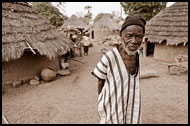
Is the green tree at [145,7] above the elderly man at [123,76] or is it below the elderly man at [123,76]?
above

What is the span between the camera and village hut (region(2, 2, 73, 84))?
493cm

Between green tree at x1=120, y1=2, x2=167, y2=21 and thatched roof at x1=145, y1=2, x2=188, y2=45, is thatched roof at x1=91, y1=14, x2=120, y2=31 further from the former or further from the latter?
thatched roof at x1=145, y1=2, x2=188, y2=45

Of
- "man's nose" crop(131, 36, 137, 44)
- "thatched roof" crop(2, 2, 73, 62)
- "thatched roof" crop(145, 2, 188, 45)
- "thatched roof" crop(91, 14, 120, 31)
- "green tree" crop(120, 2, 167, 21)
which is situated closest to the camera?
"man's nose" crop(131, 36, 137, 44)

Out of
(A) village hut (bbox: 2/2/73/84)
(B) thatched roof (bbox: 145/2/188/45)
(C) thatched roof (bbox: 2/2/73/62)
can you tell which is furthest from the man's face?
(B) thatched roof (bbox: 145/2/188/45)

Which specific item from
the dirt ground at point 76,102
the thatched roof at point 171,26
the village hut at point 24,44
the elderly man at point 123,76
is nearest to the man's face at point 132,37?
the elderly man at point 123,76

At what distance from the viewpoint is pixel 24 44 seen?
16.7 ft

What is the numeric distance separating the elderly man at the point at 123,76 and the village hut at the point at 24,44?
4068 mm

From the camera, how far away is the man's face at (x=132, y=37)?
1.32m

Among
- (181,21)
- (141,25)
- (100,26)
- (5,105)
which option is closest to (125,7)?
(100,26)

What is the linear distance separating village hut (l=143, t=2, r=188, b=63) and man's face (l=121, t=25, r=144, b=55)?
787cm

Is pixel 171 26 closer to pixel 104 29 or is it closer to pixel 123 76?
pixel 123 76

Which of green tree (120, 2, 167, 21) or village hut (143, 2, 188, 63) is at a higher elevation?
green tree (120, 2, 167, 21)

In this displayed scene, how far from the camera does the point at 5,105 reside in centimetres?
424

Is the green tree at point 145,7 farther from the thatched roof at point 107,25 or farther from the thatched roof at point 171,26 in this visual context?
the thatched roof at point 171,26
